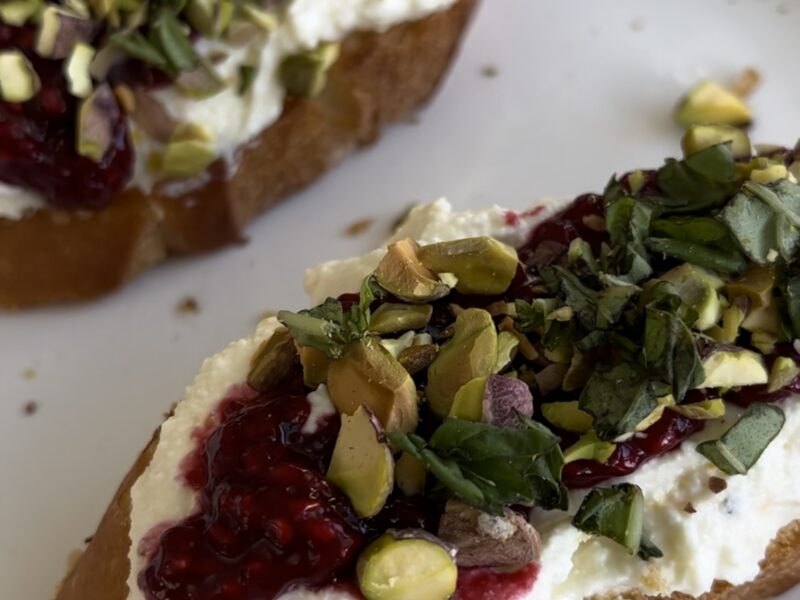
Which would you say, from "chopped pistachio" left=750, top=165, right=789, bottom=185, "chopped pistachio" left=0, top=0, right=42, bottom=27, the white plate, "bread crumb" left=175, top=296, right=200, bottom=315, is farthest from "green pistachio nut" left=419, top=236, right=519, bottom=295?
"chopped pistachio" left=0, top=0, right=42, bottom=27

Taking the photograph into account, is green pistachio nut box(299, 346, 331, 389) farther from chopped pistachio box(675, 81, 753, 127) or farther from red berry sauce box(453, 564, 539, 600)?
chopped pistachio box(675, 81, 753, 127)

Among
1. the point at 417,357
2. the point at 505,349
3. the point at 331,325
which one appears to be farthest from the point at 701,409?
the point at 331,325

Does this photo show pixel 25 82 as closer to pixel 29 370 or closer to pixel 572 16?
pixel 29 370

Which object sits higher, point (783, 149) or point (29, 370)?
point (783, 149)

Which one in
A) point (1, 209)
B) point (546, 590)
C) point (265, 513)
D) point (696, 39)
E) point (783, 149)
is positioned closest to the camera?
point (265, 513)

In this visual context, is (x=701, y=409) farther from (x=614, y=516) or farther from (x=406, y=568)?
(x=406, y=568)

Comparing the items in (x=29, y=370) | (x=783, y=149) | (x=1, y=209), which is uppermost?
(x=783, y=149)

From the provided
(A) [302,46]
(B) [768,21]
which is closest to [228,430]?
(A) [302,46]
